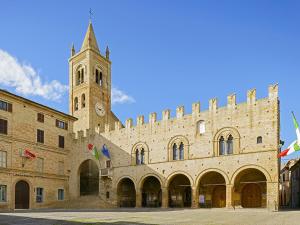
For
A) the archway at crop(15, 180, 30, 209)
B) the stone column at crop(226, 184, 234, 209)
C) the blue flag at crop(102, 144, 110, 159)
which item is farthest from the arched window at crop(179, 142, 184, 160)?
the archway at crop(15, 180, 30, 209)

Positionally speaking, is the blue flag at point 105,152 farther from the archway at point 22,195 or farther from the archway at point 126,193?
the archway at point 22,195

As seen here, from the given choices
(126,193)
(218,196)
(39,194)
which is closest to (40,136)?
(39,194)

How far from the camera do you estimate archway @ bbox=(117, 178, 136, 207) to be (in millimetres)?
31188

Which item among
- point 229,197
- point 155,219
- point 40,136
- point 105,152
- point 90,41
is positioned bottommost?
point 229,197

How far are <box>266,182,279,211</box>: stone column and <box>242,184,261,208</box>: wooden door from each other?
3649 mm

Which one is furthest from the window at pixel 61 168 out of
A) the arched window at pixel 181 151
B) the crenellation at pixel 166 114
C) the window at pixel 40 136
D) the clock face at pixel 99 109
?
the arched window at pixel 181 151

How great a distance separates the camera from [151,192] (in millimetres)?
31547

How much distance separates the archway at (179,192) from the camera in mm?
29406

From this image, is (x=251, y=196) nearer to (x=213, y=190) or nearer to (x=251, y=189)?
(x=251, y=189)

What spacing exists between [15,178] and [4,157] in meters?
2.16

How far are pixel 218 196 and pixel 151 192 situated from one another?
23.8ft

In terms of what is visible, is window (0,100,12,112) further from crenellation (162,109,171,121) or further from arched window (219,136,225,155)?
arched window (219,136,225,155)

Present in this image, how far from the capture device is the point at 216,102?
1016 inches

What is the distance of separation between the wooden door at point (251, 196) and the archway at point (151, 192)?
8714mm
